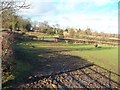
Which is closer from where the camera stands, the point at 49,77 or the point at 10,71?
the point at 10,71

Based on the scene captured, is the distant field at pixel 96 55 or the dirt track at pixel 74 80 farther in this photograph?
the distant field at pixel 96 55

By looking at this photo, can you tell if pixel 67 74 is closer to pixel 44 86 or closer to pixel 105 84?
pixel 105 84

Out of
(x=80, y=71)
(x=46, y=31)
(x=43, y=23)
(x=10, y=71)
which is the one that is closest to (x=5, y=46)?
(x=10, y=71)

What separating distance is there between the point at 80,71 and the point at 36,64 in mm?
2394

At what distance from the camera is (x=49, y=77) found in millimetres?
9898

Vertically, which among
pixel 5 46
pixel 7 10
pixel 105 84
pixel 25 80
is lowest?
pixel 105 84

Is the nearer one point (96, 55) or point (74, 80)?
point (74, 80)

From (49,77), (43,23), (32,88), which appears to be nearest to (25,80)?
(32,88)

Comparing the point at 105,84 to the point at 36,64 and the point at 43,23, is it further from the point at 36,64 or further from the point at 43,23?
the point at 43,23

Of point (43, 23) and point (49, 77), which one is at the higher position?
point (43, 23)

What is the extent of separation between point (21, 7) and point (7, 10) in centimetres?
62

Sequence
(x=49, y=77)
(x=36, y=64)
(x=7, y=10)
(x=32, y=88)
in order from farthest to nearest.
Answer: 1. (x=36, y=64)
2. (x=49, y=77)
3. (x=7, y=10)
4. (x=32, y=88)

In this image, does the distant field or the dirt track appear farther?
the distant field

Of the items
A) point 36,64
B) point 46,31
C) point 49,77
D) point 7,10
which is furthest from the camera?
point 46,31
